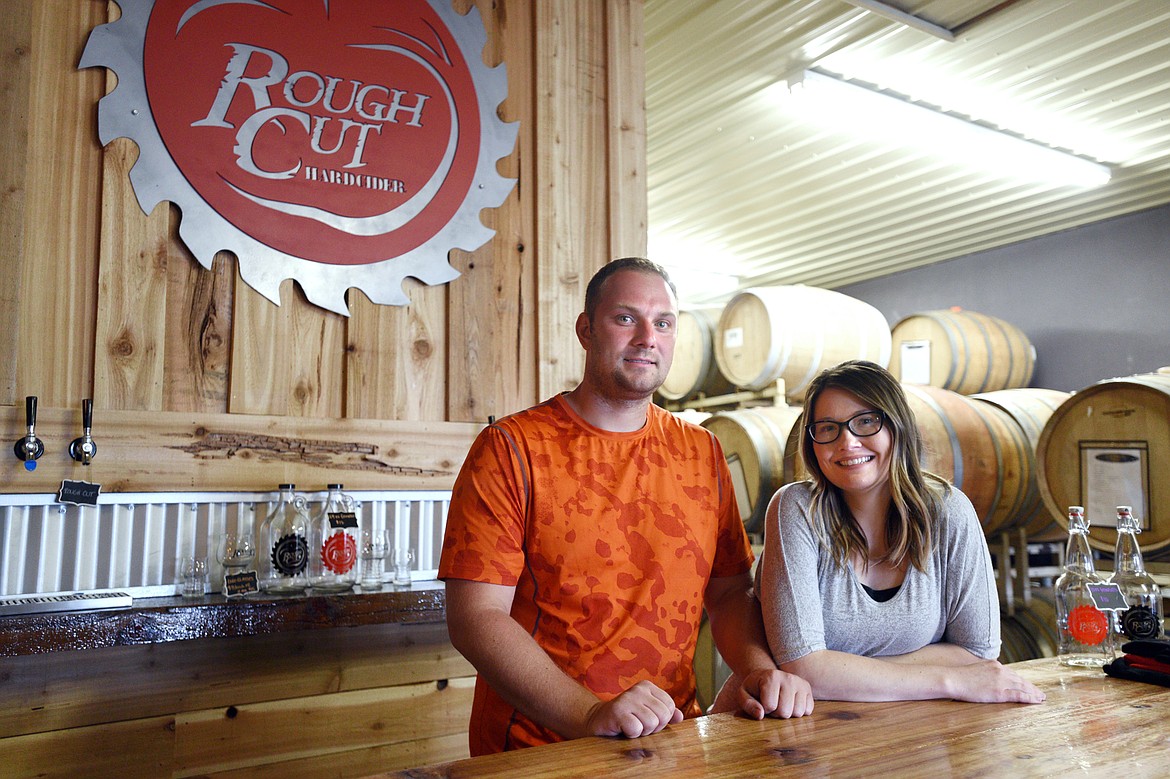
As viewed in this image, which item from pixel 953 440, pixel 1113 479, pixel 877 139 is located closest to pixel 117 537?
pixel 953 440

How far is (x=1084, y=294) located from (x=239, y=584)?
7.85 meters

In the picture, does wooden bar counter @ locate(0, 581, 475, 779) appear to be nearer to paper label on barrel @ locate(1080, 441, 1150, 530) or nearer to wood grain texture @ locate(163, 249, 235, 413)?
wood grain texture @ locate(163, 249, 235, 413)

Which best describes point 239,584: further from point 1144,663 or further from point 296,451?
point 1144,663

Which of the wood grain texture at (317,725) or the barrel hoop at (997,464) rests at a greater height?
the barrel hoop at (997,464)

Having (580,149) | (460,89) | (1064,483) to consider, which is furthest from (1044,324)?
(460,89)

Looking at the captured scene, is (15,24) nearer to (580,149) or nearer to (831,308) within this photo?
(580,149)

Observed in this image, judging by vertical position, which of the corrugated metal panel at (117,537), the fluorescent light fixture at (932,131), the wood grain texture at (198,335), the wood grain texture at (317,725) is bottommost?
the wood grain texture at (317,725)

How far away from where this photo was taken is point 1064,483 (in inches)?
142

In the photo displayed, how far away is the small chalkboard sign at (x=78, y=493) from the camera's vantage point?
253cm

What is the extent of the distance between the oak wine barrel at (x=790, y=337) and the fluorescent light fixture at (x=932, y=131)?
1185mm

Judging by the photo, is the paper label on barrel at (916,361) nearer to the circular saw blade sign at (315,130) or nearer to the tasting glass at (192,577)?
the circular saw blade sign at (315,130)

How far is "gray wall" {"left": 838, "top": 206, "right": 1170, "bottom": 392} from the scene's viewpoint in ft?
24.7

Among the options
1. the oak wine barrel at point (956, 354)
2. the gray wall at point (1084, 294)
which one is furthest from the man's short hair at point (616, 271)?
the gray wall at point (1084, 294)

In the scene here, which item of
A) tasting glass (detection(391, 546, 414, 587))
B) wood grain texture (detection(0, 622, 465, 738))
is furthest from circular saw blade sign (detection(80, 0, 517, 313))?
wood grain texture (detection(0, 622, 465, 738))
